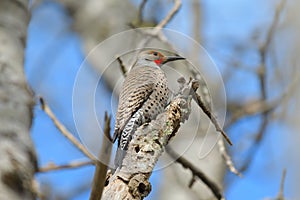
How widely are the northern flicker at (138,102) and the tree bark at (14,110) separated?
32 centimetres

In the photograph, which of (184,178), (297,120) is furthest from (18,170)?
(297,120)

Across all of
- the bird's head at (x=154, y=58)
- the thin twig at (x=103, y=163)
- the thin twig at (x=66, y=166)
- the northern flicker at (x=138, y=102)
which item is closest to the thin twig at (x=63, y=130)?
the thin twig at (x=66, y=166)

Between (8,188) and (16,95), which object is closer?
(8,188)

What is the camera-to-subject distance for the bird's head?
5.17 feet

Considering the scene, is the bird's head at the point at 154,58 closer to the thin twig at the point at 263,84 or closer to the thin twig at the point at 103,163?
the thin twig at the point at 103,163

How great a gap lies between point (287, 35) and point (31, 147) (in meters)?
4.96

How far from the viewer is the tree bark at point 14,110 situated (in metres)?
1.51

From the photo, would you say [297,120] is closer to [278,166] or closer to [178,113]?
[278,166]

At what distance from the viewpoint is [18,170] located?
1.52 m

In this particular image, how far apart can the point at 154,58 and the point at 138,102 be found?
29cm

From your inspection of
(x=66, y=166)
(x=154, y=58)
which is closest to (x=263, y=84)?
(x=66, y=166)

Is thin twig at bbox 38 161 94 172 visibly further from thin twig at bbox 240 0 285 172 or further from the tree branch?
thin twig at bbox 240 0 285 172

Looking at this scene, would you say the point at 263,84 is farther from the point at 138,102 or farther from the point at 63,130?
the point at 138,102

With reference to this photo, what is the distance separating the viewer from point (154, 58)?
1.60 meters
